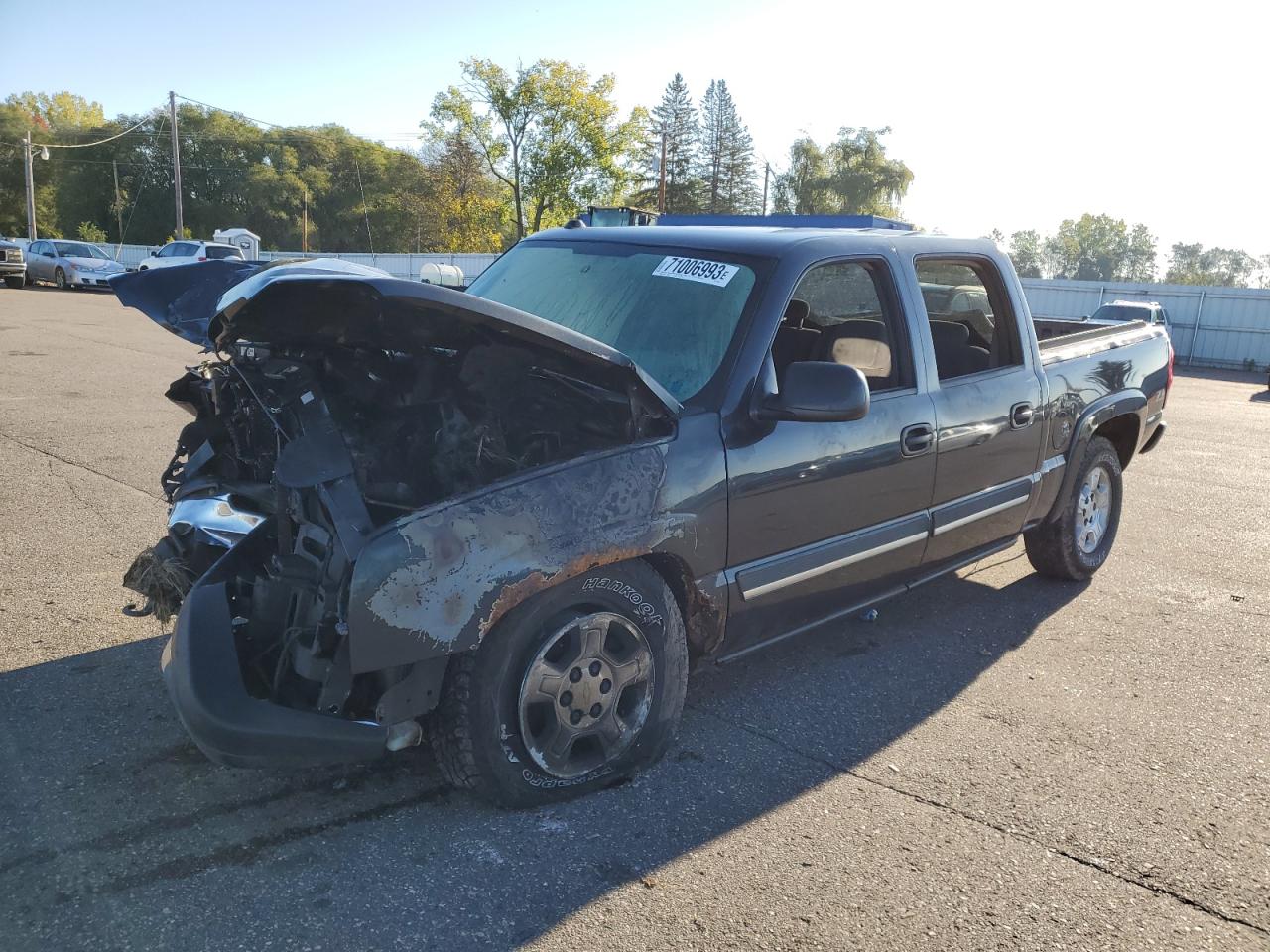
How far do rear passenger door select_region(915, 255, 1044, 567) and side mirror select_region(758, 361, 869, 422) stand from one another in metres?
1.00

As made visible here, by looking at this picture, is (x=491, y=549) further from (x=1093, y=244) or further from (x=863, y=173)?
(x=1093, y=244)

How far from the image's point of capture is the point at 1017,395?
473 cm

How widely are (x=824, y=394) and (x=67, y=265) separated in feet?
121

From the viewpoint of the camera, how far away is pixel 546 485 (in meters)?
2.97

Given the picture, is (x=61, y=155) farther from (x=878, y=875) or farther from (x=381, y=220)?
(x=878, y=875)

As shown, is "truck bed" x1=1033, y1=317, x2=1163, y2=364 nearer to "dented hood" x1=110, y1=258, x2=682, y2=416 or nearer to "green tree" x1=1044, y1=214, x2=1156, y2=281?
"dented hood" x1=110, y1=258, x2=682, y2=416

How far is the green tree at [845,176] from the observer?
68312mm

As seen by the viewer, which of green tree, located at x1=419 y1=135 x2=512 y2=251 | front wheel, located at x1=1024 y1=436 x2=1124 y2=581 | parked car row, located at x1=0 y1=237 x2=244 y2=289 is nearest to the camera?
front wheel, located at x1=1024 y1=436 x2=1124 y2=581

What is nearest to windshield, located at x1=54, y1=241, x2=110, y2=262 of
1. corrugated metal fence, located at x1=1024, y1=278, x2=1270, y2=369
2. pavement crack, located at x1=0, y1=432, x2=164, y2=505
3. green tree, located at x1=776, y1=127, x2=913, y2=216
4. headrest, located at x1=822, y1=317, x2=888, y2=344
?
pavement crack, located at x1=0, y1=432, x2=164, y2=505

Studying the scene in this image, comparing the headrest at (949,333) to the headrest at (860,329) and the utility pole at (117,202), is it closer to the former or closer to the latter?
the headrest at (860,329)

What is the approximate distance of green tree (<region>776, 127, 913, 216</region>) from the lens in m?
68.3

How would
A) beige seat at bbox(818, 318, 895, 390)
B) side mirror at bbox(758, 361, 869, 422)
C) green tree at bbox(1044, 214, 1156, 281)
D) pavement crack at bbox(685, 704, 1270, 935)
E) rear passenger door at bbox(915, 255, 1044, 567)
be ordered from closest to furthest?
pavement crack at bbox(685, 704, 1270, 935) → side mirror at bbox(758, 361, 869, 422) → beige seat at bbox(818, 318, 895, 390) → rear passenger door at bbox(915, 255, 1044, 567) → green tree at bbox(1044, 214, 1156, 281)

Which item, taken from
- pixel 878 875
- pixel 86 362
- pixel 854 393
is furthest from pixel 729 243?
pixel 86 362

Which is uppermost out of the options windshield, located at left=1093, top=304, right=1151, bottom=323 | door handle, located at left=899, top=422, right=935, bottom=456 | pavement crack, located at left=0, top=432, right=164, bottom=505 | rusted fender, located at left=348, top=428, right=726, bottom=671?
windshield, located at left=1093, top=304, right=1151, bottom=323
